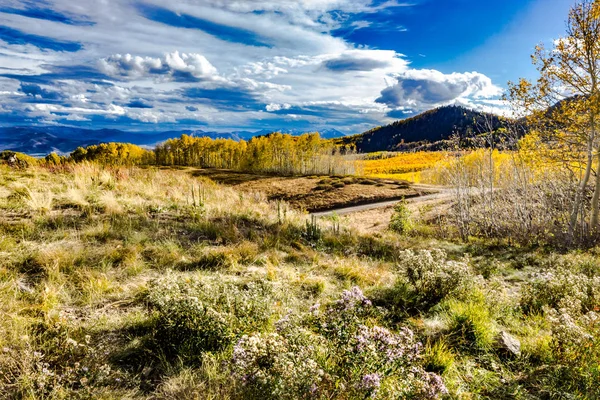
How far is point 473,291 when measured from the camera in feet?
18.0

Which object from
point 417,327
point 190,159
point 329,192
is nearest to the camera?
point 417,327

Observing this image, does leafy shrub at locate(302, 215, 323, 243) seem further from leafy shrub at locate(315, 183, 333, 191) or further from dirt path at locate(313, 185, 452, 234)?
leafy shrub at locate(315, 183, 333, 191)

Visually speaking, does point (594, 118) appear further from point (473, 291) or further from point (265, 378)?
point (265, 378)

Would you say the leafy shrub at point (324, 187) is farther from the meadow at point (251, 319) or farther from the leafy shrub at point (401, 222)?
the meadow at point (251, 319)

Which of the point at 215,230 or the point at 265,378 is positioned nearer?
the point at 265,378

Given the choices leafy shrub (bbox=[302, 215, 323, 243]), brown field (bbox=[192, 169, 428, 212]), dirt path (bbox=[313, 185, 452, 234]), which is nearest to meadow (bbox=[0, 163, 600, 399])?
leafy shrub (bbox=[302, 215, 323, 243])

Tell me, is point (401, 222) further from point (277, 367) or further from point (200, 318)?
point (277, 367)

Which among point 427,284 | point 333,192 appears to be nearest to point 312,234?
point 427,284

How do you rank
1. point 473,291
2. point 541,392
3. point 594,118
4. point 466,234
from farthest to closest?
point 466,234 → point 594,118 → point 473,291 → point 541,392

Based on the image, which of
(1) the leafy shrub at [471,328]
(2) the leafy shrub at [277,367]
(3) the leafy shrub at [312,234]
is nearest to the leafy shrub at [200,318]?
(2) the leafy shrub at [277,367]

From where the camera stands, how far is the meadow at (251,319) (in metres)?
2.88

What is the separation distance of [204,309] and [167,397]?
1.05m

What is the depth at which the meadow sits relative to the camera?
288cm

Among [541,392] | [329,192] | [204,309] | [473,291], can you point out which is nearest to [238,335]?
[204,309]
